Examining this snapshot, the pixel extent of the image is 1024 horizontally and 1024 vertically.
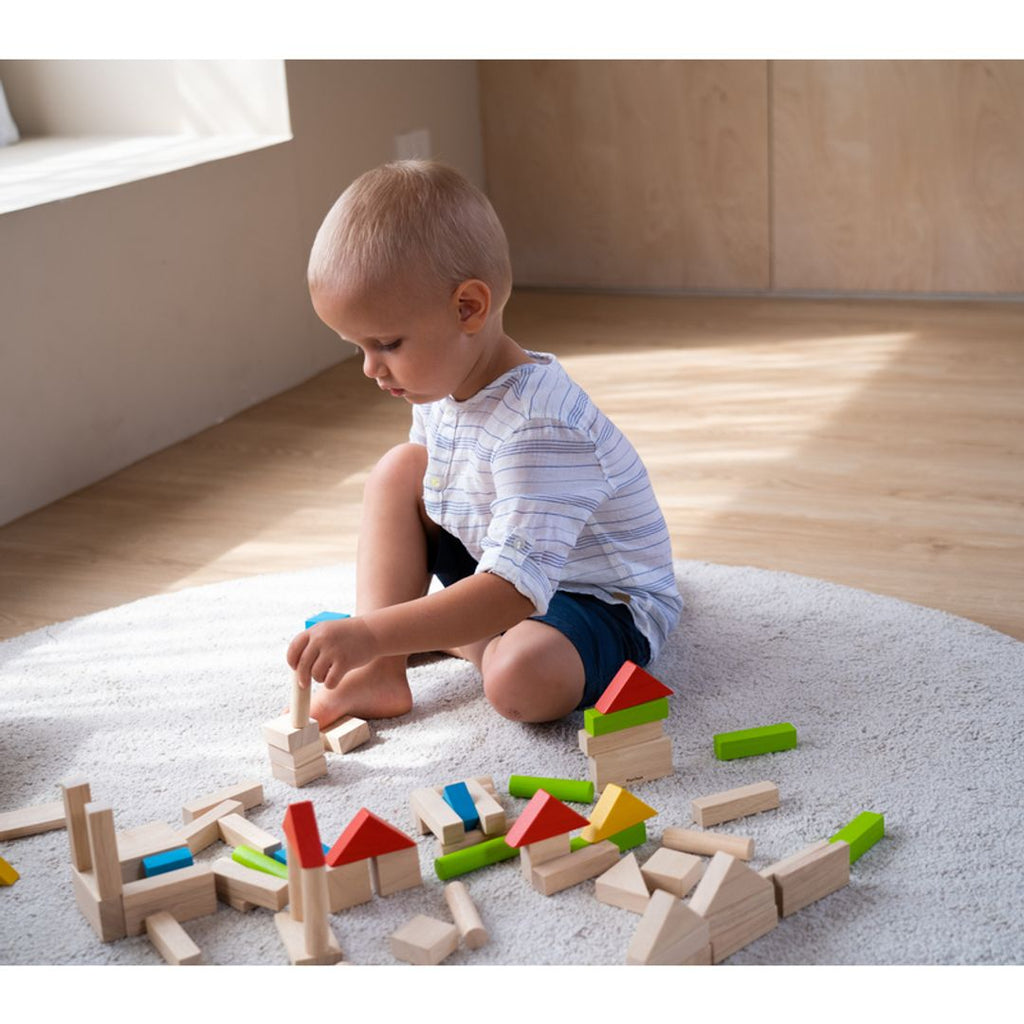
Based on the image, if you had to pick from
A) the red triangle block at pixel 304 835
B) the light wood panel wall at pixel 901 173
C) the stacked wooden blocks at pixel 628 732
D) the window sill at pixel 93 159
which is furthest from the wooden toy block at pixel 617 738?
the light wood panel wall at pixel 901 173

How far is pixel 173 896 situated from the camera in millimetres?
994

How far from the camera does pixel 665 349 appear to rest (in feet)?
8.62

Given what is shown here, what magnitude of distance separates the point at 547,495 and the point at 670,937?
41cm

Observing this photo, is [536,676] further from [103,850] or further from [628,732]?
[103,850]

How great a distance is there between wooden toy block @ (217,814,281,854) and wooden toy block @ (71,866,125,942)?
Result: 119 millimetres

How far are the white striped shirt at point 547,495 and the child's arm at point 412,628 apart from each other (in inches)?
0.7

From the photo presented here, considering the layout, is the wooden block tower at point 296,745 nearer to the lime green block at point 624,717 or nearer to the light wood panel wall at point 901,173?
the lime green block at point 624,717

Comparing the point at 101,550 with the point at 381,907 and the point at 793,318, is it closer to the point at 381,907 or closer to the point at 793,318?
the point at 381,907

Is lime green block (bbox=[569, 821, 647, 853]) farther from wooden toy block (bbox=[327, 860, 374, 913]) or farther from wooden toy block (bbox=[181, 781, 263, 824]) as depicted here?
wooden toy block (bbox=[181, 781, 263, 824])

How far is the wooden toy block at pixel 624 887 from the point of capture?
978 millimetres

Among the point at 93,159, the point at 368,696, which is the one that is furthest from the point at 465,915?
the point at 93,159

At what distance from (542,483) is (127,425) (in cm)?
117
